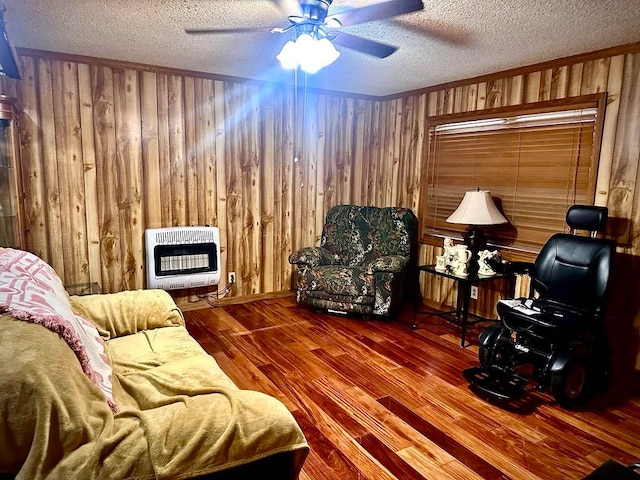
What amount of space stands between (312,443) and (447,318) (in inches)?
90.7

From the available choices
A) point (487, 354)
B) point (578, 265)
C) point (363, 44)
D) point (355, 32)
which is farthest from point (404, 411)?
point (355, 32)

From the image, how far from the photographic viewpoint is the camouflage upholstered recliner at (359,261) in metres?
4.04

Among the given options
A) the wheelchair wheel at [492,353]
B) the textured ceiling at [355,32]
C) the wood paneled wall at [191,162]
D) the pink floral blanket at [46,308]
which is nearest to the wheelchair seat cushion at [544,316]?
the wheelchair wheel at [492,353]

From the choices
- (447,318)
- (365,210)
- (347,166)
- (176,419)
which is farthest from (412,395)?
(347,166)

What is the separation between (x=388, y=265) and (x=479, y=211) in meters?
0.94

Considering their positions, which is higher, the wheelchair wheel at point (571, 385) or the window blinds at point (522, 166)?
the window blinds at point (522, 166)

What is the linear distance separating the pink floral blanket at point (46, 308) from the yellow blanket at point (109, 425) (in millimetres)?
58

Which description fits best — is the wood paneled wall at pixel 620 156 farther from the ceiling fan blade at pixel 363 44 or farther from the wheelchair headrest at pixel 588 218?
the ceiling fan blade at pixel 363 44

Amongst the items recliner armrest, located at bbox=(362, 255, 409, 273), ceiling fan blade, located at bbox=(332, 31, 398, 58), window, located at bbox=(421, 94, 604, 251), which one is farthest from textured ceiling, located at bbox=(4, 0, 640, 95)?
recliner armrest, located at bbox=(362, 255, 409, 273)

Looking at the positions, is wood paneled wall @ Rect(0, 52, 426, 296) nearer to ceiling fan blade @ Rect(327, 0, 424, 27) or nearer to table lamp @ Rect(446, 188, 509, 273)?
table lamp @ Rect(446, 188, 509, 273)

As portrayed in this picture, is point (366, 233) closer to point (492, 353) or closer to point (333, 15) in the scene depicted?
point (492, 353)

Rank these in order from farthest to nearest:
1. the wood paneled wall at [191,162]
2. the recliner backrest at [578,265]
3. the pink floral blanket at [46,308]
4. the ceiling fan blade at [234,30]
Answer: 1. the wood paneled wall at [191,162]
2. the recliner backrest at [578,265]
3. the ceiling fan blade at [234,30]
4. the pink floral blanket at [46,308]

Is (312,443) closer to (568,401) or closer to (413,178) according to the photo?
(568,401)

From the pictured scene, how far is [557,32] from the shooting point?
270 cm
